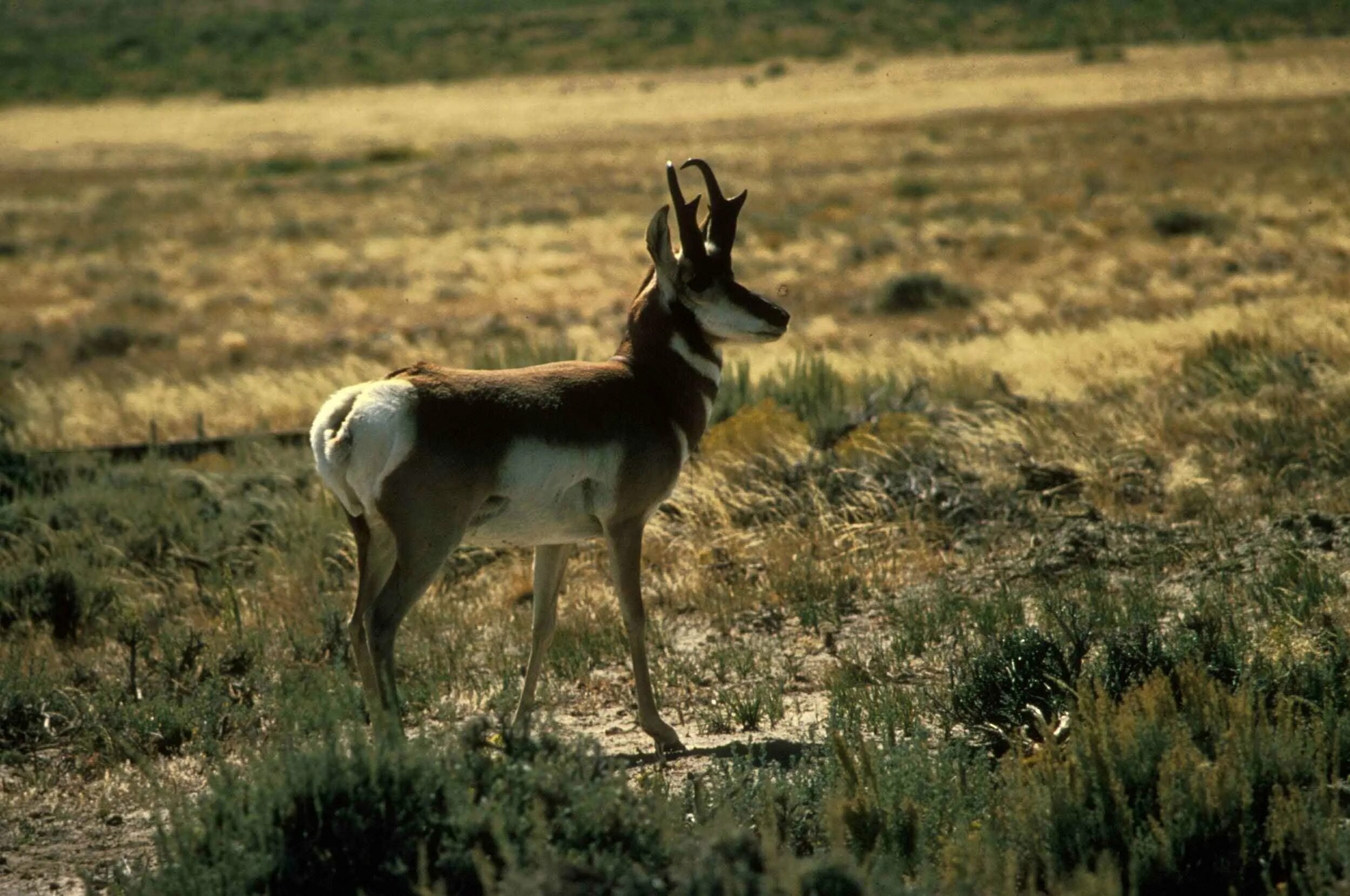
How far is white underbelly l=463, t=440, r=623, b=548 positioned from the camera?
6.66 meters

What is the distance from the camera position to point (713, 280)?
23.6ft

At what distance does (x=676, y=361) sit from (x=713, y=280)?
395 millimetres

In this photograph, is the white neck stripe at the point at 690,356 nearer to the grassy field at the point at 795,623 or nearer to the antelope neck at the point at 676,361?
the antelope neck at the point at 676,361

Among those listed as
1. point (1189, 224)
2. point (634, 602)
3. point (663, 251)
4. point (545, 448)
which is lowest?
point (1189, 224)

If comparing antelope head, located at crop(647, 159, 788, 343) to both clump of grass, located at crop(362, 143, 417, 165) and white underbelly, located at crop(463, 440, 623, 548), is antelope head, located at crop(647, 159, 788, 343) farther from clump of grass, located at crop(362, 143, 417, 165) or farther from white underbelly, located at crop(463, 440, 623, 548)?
clump of grass, located at crop(362, 143, 417, 165)

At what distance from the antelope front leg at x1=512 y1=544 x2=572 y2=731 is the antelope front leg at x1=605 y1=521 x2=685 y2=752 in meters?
0.41

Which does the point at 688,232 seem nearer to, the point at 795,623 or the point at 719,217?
the point at 719,217

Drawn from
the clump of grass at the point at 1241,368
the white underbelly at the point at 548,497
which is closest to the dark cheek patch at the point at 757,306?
the white underbelly at the point at 548,497

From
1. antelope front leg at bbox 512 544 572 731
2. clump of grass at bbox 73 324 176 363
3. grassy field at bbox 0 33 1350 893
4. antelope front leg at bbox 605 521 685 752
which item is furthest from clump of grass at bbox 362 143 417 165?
antelope front leg at bbox 605 521 685 752

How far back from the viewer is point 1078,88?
64.5 metres

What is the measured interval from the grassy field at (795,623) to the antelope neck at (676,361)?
128 cm

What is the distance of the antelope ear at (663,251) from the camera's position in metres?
7.00

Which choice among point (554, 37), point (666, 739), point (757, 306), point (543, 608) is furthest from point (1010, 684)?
point (554, 37)

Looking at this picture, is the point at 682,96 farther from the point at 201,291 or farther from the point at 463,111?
the point at 201,291
